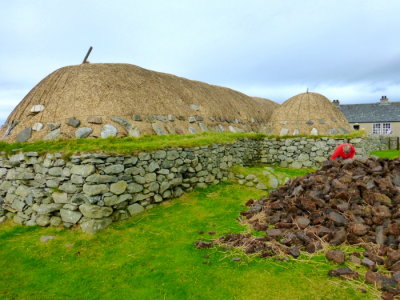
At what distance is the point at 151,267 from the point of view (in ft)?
16.7

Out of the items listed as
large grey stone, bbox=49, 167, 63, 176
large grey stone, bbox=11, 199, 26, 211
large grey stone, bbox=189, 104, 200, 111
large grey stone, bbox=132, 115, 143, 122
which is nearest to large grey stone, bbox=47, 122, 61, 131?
large grey stone, bbox=132, 115, 143, 122

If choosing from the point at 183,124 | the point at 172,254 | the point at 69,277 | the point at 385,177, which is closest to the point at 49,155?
the point at 69,277

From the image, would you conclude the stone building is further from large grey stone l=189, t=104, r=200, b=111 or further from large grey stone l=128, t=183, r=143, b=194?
large grey stone l=128, t=183, r=143, b=194

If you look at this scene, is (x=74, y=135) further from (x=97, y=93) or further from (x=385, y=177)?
(x=385, y=177)

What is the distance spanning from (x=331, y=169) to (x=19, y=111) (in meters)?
11.1

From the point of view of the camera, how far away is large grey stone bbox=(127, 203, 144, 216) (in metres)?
7.33

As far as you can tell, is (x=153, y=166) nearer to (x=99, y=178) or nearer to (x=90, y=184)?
(x=99, y=178)

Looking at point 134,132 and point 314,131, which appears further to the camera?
point 314,131

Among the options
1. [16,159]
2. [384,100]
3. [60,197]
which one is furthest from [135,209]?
[384,100]

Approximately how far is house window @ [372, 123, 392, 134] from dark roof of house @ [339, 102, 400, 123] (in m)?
0.57

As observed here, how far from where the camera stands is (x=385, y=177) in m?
6.88

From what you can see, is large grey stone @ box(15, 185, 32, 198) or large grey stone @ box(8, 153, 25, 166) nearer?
large grey stone @ box(15, 185, 32, 198)

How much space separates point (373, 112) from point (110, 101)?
37.7 metres

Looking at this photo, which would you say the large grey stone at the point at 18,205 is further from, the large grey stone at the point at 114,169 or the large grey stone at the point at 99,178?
the large grey stone at the point at 114,169
